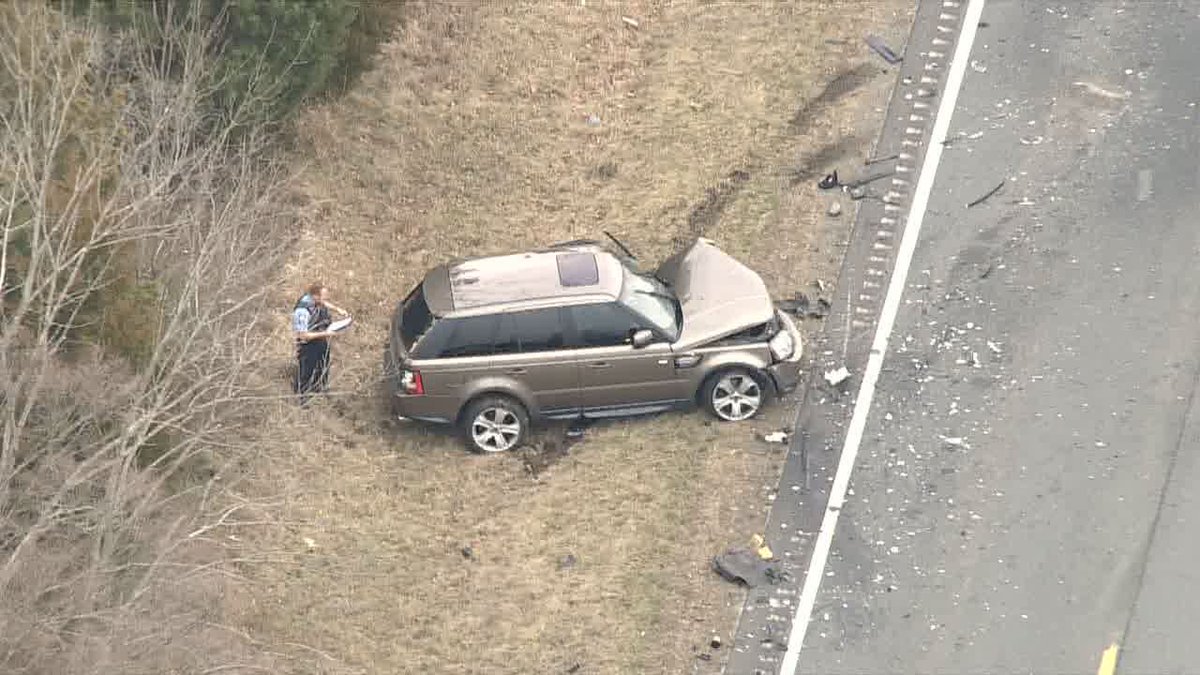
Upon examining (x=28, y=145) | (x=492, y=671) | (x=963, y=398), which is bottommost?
(x=492, y=671)

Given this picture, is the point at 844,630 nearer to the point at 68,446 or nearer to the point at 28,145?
the point at 68,446

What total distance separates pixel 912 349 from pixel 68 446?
8.51m

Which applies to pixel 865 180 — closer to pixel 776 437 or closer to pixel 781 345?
pixel 781 345

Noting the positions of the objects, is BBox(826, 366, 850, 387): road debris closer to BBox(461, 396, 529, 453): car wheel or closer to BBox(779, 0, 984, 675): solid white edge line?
BBox(779, 0, 984, 675): solid white edge line

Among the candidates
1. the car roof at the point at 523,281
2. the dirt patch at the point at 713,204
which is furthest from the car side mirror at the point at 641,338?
the dirt patch at the point at 713,204

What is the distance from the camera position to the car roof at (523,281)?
55.9 ft

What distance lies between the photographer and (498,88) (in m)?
22.3

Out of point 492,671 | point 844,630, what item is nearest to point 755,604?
point 844,630

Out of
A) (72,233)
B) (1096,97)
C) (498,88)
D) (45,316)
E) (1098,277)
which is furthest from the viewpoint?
(498,88)

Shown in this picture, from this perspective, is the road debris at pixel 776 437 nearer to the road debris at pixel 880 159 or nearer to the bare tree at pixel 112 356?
the road debris at pixel 880 159

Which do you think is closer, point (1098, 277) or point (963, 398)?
point (963, 398)

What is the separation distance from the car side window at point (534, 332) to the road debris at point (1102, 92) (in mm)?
7757

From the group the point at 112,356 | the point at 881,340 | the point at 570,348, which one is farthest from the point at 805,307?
the point at 112,356

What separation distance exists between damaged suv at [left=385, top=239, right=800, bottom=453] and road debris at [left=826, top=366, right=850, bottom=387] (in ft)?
1.45
